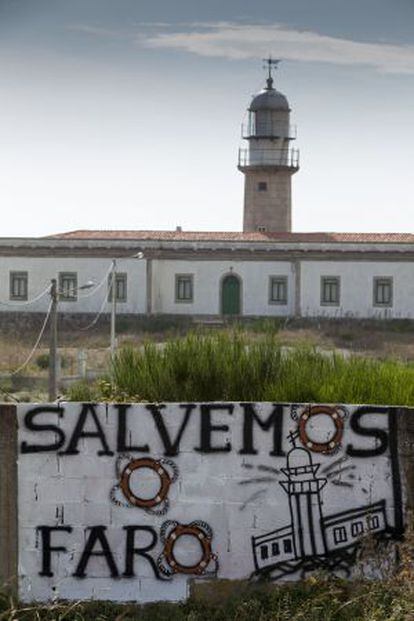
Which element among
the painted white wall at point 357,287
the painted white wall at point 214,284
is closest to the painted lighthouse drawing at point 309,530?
the painted white wall at point 357,287

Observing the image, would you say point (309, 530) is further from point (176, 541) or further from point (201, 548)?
point (176, 541)

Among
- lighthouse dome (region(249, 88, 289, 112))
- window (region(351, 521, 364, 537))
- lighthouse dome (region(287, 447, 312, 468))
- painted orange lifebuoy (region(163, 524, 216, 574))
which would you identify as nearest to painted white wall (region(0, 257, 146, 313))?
lighthouse dome (region(249, 88, 289, 112))

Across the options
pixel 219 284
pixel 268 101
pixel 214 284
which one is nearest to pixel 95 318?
pixel 214 284

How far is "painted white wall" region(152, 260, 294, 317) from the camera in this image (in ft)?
153

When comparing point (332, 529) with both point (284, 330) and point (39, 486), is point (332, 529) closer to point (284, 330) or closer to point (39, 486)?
point (39, 486)

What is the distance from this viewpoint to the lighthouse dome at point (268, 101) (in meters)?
56.8

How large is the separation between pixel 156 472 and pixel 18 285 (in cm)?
3949

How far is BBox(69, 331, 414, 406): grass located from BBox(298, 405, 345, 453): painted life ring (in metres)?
1.02

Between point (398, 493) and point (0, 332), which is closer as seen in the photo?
point (398, 493)

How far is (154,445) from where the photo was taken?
386 inches

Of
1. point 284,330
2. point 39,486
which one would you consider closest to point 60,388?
point 284,330

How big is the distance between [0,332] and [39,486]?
36480mm

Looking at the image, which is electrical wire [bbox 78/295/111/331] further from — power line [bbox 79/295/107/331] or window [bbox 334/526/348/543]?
window [bbox 334/526/348/543]

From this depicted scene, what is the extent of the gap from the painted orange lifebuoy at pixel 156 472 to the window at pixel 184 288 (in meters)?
37.5
